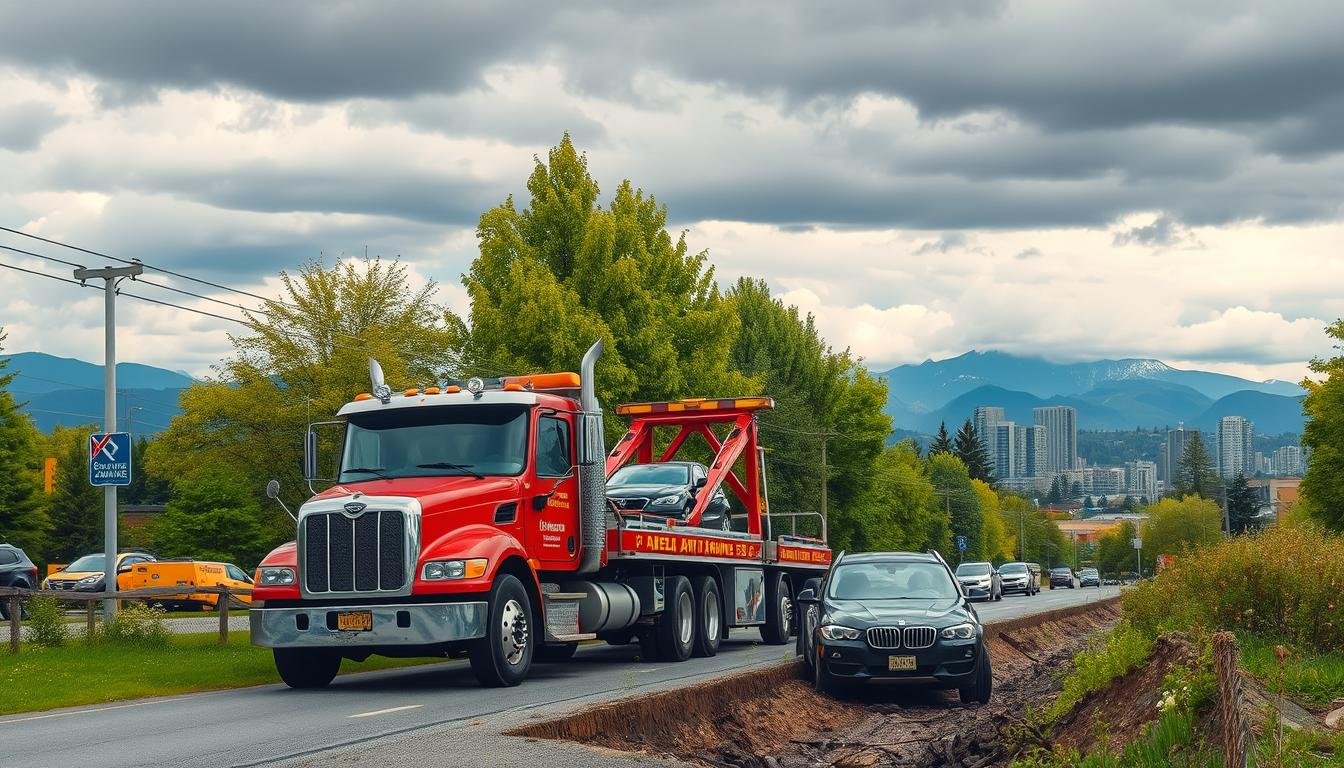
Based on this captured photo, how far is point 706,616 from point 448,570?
700 centimetres

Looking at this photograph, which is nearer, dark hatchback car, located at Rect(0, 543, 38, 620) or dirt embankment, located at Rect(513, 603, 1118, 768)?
dirt embankment, located at Rect(513, 603, 1118, 768)

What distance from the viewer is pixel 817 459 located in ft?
218

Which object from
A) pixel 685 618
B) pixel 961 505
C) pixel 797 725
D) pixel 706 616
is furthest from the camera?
pixel 961 505

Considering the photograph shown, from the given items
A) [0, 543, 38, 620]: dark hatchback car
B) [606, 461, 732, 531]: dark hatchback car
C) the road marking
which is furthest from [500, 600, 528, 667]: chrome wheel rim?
[0, 543, 38, 620]: dark hatchback car

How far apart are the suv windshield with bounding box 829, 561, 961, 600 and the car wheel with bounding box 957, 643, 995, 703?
894 millimetres

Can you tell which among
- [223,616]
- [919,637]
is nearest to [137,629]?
[223,616]

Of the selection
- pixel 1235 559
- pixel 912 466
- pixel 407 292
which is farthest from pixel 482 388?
pixel 912 466

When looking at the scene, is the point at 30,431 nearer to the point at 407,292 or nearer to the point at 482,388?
the point at 407,292

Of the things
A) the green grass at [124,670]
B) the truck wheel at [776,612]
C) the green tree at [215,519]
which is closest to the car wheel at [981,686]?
the green grass at [124,670]

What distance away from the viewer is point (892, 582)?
18016 mm

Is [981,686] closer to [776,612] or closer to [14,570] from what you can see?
[776,612]

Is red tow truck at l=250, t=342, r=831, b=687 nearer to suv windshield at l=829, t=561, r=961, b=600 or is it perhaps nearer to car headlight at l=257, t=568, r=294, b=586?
car headlight at l=257, t=568, r=294, b=586

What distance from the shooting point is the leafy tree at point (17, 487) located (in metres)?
62.3

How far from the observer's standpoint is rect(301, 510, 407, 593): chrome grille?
53.8 ft
